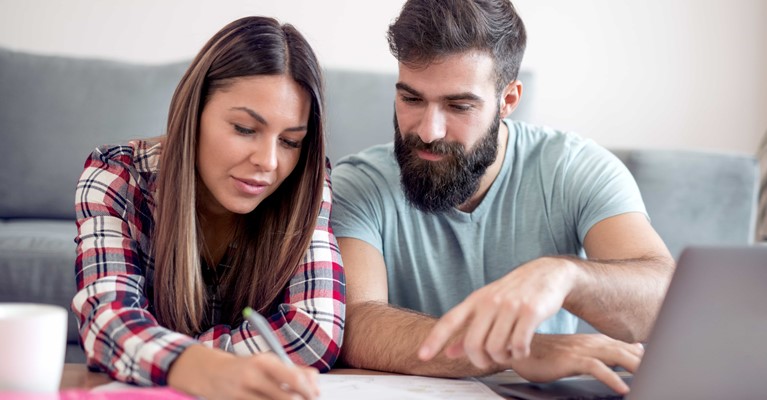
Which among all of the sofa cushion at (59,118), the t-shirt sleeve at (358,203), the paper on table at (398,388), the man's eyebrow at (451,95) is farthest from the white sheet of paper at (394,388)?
the sofa cushion at (59,118)

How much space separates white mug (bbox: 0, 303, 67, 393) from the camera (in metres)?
0.65

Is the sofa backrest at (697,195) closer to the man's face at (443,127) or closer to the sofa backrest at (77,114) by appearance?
the sofa backrest at (77,114)

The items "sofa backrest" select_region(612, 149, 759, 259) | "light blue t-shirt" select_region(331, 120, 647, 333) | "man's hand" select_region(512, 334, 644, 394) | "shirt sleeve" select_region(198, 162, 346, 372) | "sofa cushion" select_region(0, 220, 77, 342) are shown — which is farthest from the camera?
"sofa backrest" select_region(612, 149, 759, 259)

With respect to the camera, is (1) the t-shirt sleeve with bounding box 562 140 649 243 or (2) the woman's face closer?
(2) the woman's face

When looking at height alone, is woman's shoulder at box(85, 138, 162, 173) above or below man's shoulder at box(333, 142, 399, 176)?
above

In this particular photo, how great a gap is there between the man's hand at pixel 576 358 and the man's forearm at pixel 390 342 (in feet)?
0.22

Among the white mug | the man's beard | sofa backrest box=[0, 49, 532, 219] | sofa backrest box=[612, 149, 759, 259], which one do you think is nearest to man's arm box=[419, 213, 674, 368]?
the man's beard

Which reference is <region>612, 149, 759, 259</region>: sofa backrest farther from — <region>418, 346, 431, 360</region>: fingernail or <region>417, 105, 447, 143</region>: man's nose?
<region>418, 346, 431, 360</region>: fingernail

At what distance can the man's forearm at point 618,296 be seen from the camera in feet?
3.29

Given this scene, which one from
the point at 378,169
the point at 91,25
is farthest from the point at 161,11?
the point at 378,169

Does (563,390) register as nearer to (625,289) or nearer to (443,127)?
(625,289)

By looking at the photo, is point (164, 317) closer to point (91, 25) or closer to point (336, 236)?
point (336, 236)

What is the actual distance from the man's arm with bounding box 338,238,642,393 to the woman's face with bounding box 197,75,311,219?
21 cm

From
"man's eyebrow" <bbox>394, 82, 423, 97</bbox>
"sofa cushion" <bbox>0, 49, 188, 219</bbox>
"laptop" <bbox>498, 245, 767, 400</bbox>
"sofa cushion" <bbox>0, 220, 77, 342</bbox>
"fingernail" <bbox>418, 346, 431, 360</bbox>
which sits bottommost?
"sofa cushion" <bbox>0, 220, 77, 342</bbox>
